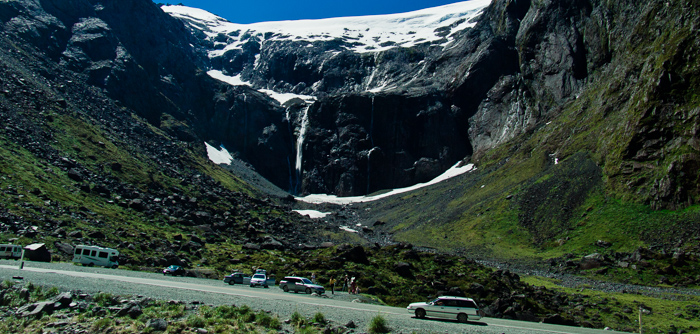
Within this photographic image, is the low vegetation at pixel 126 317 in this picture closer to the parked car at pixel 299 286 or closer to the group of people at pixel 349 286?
the parked car at pixel 299 286

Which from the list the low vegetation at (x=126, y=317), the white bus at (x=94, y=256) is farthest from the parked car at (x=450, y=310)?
the white bus at (x=94, y=256)

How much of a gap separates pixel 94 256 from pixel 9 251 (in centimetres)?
692

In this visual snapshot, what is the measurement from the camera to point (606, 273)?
5703 cm

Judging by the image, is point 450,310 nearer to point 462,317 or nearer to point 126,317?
point 462,317

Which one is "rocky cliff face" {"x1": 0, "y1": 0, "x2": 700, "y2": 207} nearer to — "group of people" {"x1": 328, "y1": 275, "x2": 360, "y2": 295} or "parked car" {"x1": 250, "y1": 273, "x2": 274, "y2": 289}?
"group of people" {"x1": 328, "y1": 275, "x2": 360, "y2": 295}

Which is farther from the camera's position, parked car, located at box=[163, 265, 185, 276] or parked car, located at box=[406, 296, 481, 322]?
parked car, located at box=[163, 265, 185, 276]

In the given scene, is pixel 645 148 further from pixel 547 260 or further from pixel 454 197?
pixel 454 197

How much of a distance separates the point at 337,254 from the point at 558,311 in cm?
2596

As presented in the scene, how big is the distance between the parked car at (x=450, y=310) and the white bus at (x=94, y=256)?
31.7 m

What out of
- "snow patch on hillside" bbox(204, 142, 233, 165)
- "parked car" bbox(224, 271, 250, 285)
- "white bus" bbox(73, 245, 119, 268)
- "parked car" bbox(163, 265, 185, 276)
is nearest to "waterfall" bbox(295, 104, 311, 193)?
"snow patch on hillside" bbox(204, 142, 233, 165)

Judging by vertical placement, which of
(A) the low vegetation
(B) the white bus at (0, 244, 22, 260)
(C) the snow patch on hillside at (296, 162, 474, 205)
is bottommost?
(A) the low vegetation

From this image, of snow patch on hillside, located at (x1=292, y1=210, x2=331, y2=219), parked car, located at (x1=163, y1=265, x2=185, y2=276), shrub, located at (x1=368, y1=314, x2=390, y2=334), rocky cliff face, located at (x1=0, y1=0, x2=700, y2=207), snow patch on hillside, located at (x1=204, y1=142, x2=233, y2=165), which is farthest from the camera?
snow patch on hillside, located at (x1=204, y1=142, x2=233, y2=165)

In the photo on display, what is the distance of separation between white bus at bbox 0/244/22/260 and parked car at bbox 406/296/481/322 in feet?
121

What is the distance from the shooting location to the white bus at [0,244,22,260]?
38000 mm
